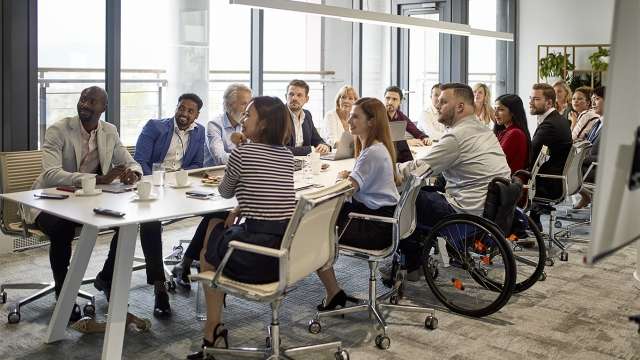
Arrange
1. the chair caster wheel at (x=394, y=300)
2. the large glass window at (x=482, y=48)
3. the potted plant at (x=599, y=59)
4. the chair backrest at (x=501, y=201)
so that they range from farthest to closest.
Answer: the large glass window at (x=482, y=48) < the potted plant at (x=599, y=59) < the chair caster wheel at (x=394, y=300) < the chair backrest at (x=501, y=201)

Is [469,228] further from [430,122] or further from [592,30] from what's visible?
[592,30]

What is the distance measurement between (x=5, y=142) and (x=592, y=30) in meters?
7.65

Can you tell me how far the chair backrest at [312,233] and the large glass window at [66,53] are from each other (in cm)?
329

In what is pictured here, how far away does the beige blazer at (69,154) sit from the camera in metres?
4.23

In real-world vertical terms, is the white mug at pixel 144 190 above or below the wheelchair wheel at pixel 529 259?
above

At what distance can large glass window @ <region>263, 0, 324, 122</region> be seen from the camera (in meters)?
8.06

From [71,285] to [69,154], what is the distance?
0.98 metres

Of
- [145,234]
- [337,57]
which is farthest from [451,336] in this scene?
[337,57]

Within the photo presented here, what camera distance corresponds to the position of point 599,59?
31.8 feet

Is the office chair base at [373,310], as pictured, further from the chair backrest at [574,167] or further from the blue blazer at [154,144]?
the chair backrest at [574,167]

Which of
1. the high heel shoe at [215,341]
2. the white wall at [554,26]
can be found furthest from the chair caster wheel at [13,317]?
the white wall at [554,26]

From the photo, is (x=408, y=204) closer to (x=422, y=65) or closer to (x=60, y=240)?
(x=60, y=240)

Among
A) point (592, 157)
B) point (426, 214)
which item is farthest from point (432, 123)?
point (426, 214)

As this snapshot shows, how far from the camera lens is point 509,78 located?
10789 millimetres
